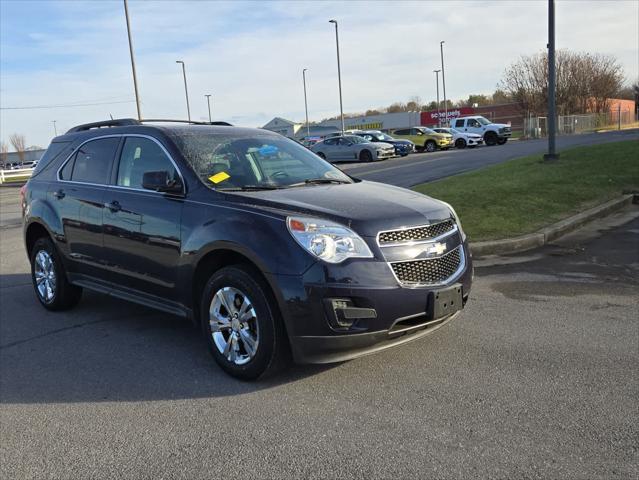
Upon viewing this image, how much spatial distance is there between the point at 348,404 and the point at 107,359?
221 centimetres

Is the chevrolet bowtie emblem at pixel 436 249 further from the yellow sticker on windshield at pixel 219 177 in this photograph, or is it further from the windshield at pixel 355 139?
the windshield at pixel 355 139

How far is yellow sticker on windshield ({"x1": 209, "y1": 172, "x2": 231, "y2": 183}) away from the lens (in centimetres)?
455

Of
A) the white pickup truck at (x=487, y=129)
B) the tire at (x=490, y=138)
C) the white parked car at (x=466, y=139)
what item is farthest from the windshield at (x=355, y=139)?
the tire at (x=490, y=138)

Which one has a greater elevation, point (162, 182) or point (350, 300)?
point (162, 182)

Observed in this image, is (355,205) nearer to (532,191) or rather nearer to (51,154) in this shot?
(51,154)

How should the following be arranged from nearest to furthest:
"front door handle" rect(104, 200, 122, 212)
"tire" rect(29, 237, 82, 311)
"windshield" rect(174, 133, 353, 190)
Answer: "windshield" rect(174, 133, 353, 190) < "front door handle" rect(104, 200, 122, 212) < "tire" rect(29, 237, 82, 311)

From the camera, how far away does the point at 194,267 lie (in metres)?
4.37

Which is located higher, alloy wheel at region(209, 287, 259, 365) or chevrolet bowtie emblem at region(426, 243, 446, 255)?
chevrolet bowtie emblem at region(426, 243, 446, 255)

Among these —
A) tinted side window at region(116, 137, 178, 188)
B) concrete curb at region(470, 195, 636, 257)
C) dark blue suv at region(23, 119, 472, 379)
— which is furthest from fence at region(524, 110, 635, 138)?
tinted side window at region(116, 137, 178, 188)

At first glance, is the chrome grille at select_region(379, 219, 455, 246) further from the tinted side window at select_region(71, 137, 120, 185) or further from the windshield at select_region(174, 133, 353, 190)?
the tinted side window at select_region(71, 137, 120, 185)

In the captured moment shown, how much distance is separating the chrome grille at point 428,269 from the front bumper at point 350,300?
80mm

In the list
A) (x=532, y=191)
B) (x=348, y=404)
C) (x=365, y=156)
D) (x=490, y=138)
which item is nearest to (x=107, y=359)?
(x=348, y=404)

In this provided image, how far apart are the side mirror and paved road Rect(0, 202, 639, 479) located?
137cm

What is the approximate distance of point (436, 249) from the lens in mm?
4074
